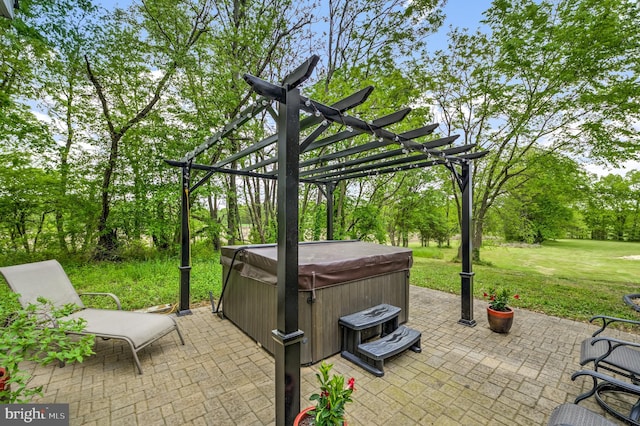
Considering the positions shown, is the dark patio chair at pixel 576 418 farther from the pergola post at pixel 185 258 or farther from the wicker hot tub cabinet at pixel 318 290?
the pergola post at pixel 185 258

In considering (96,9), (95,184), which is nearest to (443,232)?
(95,184)

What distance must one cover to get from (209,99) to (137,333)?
6.67 metres

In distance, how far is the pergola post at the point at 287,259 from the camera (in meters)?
1.75

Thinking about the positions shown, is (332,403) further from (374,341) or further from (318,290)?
(374,341)

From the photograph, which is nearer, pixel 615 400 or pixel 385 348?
pixel 615 400

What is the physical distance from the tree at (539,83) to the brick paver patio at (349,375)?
20.6 ft

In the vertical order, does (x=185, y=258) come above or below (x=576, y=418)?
above

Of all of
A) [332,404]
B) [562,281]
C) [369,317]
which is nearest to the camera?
[332,404]

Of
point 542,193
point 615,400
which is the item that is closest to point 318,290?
point 615,400

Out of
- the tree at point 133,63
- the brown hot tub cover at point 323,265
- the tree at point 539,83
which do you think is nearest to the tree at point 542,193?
the tree at point 539,83

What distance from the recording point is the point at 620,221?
14.6m

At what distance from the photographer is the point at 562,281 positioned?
6.59m

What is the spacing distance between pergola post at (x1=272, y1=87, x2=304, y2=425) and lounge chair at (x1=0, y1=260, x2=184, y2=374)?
5.65 ft

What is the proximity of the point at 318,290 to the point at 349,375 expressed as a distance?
0.88 m
